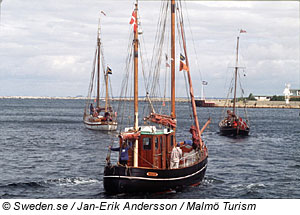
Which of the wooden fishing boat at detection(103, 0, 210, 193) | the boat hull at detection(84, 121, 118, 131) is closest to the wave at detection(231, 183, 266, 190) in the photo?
the wooden fishing boat at detection(103, 0, 210, 193)

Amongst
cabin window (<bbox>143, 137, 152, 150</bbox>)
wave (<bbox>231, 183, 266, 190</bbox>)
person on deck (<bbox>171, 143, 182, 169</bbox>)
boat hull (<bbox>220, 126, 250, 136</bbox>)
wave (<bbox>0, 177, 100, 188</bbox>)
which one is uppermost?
cabin window (<bbox>143, 137, 152, 150</bbox>)

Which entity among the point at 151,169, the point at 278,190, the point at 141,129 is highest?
the point at 141,129

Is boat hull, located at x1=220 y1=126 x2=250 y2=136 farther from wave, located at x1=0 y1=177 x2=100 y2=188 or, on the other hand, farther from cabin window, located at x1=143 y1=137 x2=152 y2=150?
cabin window, located at x1=143 y1=137 x2=152 y2=150

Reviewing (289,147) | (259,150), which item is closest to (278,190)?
(259,150)

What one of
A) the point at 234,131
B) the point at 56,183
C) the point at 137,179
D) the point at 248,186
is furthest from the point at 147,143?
the point at 234,131

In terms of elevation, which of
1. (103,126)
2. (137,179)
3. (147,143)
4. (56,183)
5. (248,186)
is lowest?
(248,186)

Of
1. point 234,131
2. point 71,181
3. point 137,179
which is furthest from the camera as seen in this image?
point 234,131

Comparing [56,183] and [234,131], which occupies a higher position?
[234,131]

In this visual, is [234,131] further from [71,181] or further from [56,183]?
[56,183]

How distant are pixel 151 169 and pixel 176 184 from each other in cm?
254

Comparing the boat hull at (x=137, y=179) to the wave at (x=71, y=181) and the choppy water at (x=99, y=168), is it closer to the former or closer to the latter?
the choppy water at (x=99, y=168)

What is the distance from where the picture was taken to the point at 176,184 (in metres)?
27.6
